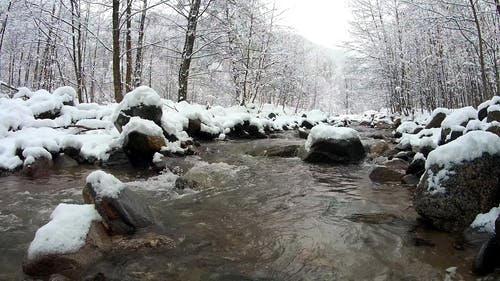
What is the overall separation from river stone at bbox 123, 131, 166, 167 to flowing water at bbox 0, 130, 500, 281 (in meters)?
0.74

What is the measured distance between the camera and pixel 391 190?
6.57m

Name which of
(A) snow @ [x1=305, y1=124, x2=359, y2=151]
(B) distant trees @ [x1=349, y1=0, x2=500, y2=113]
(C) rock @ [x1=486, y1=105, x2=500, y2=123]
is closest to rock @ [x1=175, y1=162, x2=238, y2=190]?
(A) snow @ [x1=305, y1=124, x2=359, y2=151]

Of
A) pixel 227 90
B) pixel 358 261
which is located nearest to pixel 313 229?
pixel 358 261

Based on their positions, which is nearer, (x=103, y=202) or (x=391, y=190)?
(x=103, y=202)

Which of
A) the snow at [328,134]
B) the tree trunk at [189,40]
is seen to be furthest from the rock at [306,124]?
the snow at [328,134]

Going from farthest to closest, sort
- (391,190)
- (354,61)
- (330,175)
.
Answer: (354,61) → (330,175) → (391,190)

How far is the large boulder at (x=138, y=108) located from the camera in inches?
364

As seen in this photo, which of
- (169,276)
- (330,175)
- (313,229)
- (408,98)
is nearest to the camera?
(169,276)

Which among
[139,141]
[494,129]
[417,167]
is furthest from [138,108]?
[494,129]

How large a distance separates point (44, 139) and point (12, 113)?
1.55m

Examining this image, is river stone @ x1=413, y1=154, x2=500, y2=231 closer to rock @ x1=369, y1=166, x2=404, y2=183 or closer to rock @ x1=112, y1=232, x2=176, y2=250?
rock @ x1=369, y1=166, x2=404, y2=183

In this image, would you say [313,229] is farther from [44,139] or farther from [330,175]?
[44,139]

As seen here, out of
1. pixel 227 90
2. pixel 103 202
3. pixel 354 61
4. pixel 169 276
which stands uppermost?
pixel 354 61

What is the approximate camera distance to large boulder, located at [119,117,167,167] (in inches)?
322
